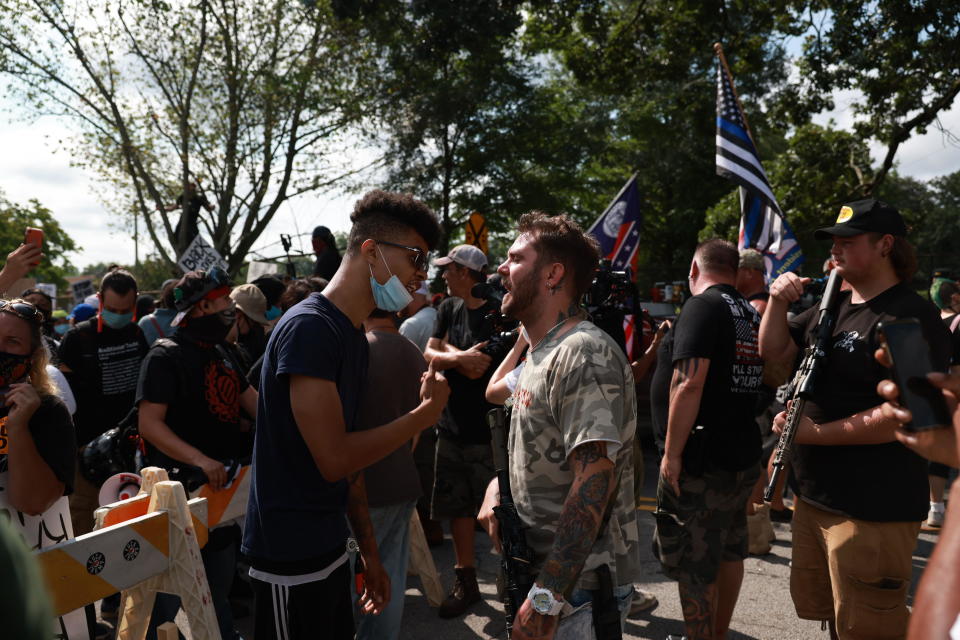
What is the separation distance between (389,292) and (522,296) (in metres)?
0.51

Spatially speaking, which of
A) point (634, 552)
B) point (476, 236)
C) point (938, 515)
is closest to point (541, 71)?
point (476, 236)

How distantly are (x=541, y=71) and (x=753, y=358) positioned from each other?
59.3 ft

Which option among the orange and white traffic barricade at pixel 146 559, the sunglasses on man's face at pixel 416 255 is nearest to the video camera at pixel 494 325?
the sunglasses on man's face at pixel 416 255

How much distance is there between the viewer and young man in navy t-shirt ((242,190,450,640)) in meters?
2.24

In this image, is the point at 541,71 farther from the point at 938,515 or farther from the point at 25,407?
the point at 25,407

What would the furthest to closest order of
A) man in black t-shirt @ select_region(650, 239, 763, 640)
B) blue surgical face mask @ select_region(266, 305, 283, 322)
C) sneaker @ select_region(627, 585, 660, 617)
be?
blue surgical face mask @ select_region(266, 305, 283, 322), sneaker @ select_region(627, 585, 660, 617), man in black t-shirt @ select_region(650, 239, 763, 640)

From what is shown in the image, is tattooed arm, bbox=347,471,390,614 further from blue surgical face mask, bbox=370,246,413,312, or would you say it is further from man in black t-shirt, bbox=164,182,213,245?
man in black t-shirt, bbox=164,182,213,245

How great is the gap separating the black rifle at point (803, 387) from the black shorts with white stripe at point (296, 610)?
1.99 meters

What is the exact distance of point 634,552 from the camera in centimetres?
239

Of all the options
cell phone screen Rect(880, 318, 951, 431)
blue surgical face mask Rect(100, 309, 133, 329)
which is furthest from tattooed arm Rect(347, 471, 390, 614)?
blue surgical face mask Rect(100, 309, 133, 329)

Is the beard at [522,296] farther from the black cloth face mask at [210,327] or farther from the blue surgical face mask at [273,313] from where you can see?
the blue surgical face mask at [273,313]

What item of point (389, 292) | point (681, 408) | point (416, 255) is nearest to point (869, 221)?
point (681, 408)

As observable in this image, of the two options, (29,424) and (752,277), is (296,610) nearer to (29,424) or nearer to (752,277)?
(29,424)

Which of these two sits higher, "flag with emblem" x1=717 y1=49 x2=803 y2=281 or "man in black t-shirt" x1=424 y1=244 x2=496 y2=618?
"flag with emblem" x1=717 y1=49 x2=803 y2=281
